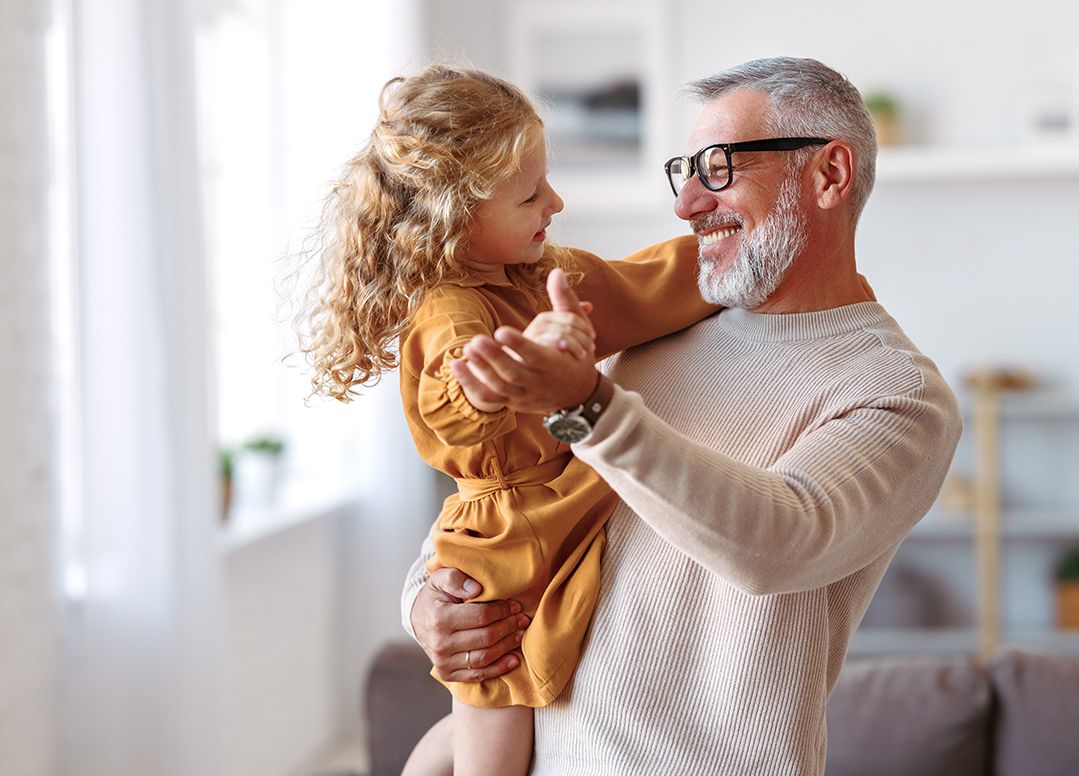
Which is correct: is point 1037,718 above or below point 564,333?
below

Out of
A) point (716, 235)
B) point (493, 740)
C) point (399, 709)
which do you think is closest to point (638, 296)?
point (716, 235)

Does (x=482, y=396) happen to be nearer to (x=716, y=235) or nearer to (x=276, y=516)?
(x=716, y=235)

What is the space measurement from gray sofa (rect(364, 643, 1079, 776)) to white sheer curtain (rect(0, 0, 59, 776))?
75 centimetres

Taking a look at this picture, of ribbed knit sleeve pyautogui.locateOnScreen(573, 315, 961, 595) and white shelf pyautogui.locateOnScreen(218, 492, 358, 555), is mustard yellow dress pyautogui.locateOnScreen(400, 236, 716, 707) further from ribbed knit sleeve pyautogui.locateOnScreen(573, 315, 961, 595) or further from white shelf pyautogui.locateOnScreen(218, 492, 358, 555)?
white shelf pyautogui.locateOnScreen(218, 492, 358, 555)

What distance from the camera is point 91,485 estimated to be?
2.84 meters

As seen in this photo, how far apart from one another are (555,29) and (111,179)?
313cm

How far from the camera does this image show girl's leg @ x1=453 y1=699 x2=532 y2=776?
1.47 m

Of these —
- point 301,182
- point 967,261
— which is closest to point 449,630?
point 301,182

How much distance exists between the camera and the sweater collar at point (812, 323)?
4.94ft

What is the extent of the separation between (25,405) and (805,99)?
71.8 inches

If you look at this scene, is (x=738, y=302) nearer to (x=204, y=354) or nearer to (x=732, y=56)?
(x=204, y=354)

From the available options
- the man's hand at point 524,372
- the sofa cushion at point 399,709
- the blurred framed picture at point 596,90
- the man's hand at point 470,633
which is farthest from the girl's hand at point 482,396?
the blurred framed picture at point 596,90

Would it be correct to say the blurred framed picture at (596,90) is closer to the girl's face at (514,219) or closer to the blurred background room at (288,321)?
the blurred background room at (288,321)

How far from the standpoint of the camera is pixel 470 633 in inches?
55.4
